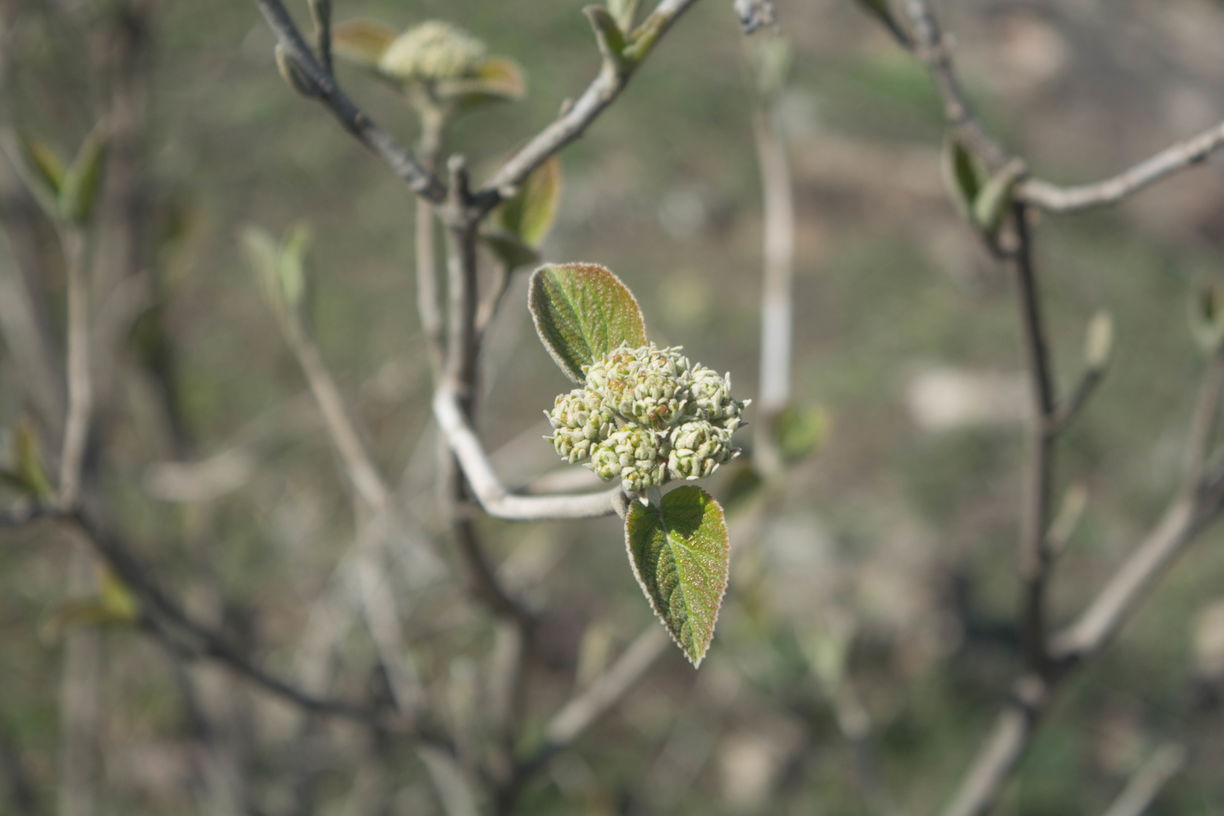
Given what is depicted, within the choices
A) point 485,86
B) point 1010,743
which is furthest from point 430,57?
point 1010,743

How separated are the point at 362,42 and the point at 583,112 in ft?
1.12

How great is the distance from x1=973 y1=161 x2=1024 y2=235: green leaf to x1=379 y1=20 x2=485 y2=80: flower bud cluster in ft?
1.27

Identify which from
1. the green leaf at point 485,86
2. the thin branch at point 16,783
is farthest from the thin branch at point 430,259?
the thin branch at point 16,783

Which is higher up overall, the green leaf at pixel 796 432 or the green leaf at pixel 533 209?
the green leaf at pixel 533 209

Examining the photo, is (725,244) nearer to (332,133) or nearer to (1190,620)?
(332,133)

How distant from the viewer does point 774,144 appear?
3.63 ft

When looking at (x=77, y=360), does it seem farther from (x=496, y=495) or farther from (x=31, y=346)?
(x=31, y=346)

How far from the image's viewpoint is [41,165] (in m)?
0.88

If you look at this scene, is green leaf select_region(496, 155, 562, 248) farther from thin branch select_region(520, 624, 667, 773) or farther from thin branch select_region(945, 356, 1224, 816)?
thin branch select_region(945, 356, 1224, 816)

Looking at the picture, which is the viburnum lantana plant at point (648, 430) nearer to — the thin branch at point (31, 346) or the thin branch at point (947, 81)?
the thin branch at point (947, 81)

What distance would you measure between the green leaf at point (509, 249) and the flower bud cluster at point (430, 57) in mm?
171

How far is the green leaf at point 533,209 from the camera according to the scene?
0.73 meters

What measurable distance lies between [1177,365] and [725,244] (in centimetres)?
181

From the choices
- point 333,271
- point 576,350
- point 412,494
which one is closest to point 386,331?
point 333,271
